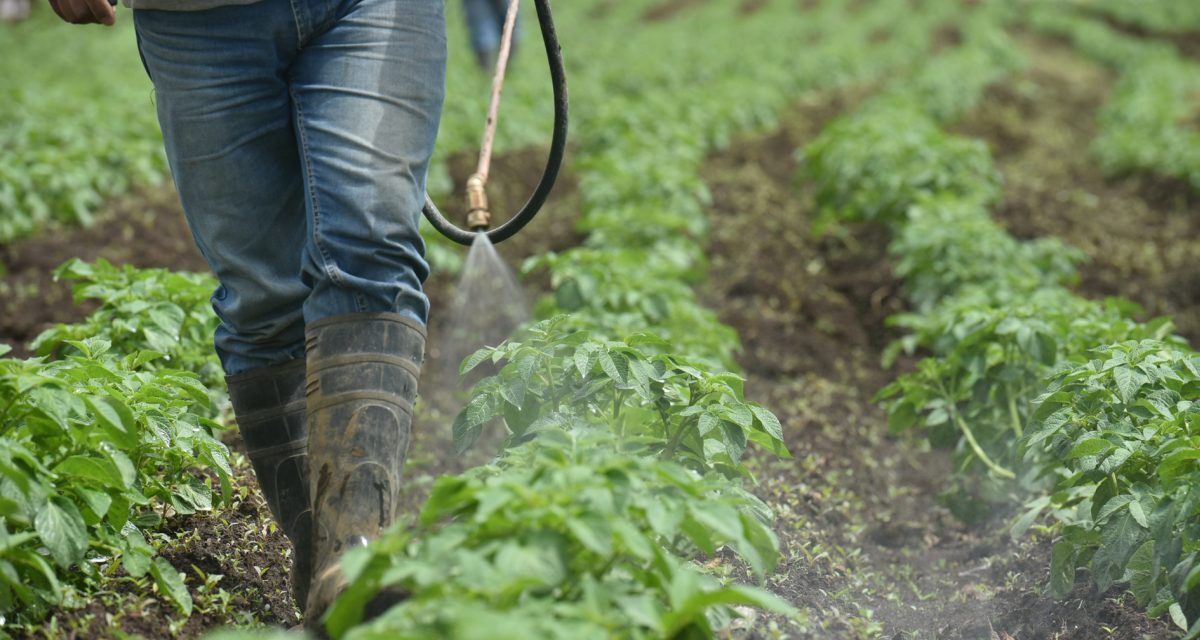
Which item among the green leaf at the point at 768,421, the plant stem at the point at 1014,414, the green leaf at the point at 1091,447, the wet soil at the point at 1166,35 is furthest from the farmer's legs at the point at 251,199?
the wet soil at the point at 1166,35

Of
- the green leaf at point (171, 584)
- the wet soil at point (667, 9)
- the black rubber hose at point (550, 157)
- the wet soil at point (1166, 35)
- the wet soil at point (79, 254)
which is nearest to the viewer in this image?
the green leaf at point (171, 584)

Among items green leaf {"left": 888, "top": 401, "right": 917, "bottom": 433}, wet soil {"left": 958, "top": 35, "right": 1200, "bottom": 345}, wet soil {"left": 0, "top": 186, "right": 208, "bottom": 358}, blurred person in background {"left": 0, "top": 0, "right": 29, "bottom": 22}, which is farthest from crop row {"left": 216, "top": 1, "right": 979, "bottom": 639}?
blurred person in background {"left": 0, "top": 0, "right": 29, "bottom": 22}

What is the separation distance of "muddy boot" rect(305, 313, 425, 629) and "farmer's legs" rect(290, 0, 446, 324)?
0.05 meters

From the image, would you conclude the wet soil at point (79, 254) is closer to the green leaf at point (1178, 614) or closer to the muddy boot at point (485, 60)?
the green leaf at point (1178, 614)

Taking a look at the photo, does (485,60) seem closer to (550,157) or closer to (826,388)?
(826,388)

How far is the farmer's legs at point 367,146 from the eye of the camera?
214cm

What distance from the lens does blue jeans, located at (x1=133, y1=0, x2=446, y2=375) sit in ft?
7.05

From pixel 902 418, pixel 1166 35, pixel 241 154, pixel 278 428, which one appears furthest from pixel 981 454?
pixel 1166 35

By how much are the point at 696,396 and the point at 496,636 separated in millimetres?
1167

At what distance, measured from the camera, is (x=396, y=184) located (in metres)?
2.18

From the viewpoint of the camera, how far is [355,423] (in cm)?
208

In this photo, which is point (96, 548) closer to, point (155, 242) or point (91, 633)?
point (91, 633)

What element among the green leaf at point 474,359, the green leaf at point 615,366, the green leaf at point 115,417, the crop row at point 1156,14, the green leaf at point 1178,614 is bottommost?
the crop row at point 1156,14

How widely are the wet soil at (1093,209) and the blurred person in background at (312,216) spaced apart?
13.1 feet
